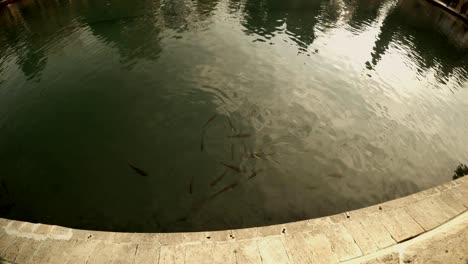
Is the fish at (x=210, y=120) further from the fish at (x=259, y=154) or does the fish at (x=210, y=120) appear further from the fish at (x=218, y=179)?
the fish at (x=218, y=179)

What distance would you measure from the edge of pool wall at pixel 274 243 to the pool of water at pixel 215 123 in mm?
1750

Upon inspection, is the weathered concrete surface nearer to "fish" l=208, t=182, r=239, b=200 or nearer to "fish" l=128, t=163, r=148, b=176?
"fish" l=208, t=182, r=239, b=200

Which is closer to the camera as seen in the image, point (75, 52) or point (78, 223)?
point (78, 223)

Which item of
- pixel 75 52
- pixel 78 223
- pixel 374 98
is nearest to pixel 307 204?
pixel 78 223

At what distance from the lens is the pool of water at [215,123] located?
706 cm

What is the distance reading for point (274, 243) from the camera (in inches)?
183

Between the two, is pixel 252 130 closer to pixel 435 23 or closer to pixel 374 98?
pixel 374 98

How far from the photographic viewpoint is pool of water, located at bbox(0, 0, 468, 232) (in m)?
7.06

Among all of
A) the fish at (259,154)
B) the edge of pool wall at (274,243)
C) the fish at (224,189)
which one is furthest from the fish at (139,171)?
the fish at (259,154)

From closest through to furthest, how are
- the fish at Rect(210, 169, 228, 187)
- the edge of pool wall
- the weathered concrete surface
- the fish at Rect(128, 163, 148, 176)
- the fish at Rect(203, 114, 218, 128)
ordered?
the weathered concrete surface → the edge of pool wall → the fish at Rect(210, 169, 228, 187) → the fish at Rect(128, 163, 148, 176) → the fish at Rect(203, 114, 218, 128)

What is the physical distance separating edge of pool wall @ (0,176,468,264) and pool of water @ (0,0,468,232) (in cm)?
175

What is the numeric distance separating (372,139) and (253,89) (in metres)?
5.44

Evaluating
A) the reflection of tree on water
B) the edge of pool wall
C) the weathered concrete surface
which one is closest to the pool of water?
the reflection of tree on water

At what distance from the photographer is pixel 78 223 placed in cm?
647
